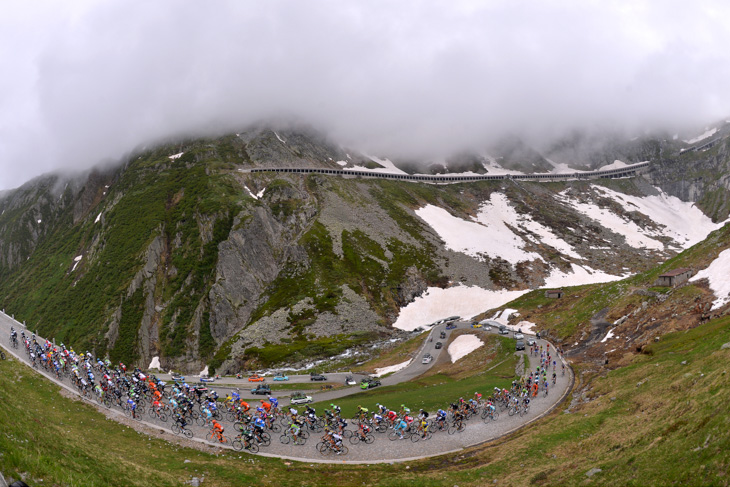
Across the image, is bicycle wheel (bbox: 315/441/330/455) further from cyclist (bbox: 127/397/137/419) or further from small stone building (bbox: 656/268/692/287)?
small stone building (bbox: 656/268/692/287)

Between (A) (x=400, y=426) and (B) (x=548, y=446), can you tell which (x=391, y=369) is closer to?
(A) (x=400, y=426)

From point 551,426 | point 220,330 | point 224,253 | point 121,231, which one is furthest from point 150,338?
point 551,426

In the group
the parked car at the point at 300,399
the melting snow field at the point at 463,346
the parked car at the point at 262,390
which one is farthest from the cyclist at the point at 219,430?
the melting snow field at the point at 463,346

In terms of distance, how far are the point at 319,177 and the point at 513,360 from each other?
5413 inches

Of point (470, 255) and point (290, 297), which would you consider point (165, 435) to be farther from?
point (470, 255)

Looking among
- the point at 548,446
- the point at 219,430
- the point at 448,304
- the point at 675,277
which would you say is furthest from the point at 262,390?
the point at 448,304

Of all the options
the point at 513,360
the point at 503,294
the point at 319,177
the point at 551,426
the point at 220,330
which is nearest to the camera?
the point at 551,426

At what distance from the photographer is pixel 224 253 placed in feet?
461

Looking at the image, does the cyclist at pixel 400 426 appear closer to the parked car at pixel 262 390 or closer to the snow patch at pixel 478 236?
the parked car at pixel 262 390

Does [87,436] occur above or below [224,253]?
below

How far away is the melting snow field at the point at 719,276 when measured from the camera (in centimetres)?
5603

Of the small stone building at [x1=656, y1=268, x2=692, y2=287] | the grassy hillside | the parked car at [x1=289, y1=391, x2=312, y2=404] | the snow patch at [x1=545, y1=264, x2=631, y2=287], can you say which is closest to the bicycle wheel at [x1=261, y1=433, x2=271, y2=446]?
the grassy hillside

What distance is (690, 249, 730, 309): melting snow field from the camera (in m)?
56.0

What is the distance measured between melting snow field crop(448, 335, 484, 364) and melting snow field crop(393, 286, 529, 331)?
91.3 feet
